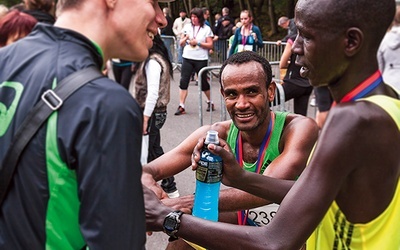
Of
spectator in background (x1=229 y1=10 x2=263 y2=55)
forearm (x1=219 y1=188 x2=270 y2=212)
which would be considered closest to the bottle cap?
forearm (x1=219 y1=188 x2=270 y2=212)

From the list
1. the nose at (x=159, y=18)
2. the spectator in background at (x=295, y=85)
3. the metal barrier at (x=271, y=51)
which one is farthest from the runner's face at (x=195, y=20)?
the nose at (x=159, y=18)

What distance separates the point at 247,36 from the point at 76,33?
8725 mm

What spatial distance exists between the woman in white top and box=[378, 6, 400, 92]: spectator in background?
3446 mm

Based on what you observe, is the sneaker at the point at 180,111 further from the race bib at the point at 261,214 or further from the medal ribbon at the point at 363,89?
the medal ribbon at the point at 363,89

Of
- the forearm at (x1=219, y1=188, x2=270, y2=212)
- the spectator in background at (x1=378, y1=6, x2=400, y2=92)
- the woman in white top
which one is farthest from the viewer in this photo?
the woman in white top

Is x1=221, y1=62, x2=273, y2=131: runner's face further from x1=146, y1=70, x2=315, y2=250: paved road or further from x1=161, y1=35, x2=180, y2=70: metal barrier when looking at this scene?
x1=161, y1=35, x2=180, y2=70: metal barrier

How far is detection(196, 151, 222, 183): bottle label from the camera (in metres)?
2.13

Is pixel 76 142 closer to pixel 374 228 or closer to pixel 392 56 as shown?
pixel 374 228

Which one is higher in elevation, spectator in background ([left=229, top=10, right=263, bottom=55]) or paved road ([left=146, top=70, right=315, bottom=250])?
spectator in background ([left=229, top=10, right=263, bottom=55])

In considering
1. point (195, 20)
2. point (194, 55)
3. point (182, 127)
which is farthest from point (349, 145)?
point (195, 20)

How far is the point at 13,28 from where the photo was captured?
13.8 feet

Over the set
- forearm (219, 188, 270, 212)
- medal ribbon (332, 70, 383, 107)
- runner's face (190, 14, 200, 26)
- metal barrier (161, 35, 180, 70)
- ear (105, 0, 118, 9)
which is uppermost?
ear (105, 0, 118, 9)

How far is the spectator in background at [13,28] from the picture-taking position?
4.20 metres

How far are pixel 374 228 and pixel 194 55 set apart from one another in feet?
26.3
